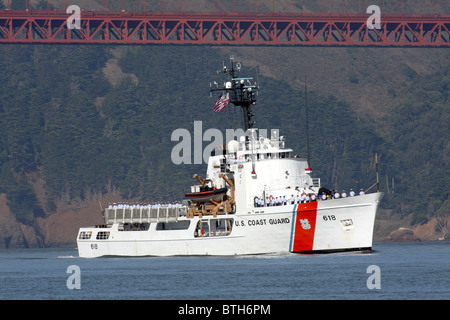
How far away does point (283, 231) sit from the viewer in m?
60.4

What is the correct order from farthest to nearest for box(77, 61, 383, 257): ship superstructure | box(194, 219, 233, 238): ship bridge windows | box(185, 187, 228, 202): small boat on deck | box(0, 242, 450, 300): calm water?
1. box(185, 187, 228, 202): small boat on deck
2. box(194, 219, 233, 238): ship bridge windows
3. box(77, 61, 383, 257): ship superstructure
4. box(0, 242, 450, 300): calm water

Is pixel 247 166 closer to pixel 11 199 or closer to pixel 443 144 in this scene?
pixel 11 199

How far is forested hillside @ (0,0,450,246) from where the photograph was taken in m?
144

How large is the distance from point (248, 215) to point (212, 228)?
163 inches

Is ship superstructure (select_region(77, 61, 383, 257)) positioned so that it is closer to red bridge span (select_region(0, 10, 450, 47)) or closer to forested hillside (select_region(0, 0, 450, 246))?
red bridge span (select_region(0, 10, 450, 47))

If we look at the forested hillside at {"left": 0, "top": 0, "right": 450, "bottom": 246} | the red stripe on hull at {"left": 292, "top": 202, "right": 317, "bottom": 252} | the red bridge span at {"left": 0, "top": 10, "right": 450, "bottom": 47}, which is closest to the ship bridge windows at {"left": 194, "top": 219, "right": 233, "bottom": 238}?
the red stripe on hull at {"left": 292, "top": 202, "right": 317, "bottom": 252}

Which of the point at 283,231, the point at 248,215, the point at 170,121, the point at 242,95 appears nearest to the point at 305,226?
the point at 283,231

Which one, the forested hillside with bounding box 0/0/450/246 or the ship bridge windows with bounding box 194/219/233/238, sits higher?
the forested hillside with bounding box 0/0/450/246

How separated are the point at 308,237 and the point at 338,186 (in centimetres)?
8547

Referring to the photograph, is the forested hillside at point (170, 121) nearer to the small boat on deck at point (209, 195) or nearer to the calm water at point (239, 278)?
the small boat on deck at point (209, 195)

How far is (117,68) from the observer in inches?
7087

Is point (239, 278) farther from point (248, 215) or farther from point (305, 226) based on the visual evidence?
point (248, 215)
